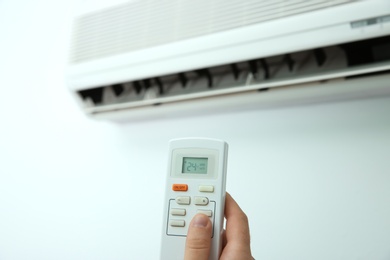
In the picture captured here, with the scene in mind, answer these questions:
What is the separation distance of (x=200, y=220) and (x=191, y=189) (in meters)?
0.07

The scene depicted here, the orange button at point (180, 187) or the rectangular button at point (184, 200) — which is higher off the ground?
the orange button at point (180, 187)

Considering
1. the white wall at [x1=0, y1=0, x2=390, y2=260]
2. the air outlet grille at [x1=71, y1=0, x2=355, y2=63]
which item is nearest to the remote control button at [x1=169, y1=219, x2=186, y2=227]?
the white wall at [x1=0, y1=0, x2=390, y2=260]

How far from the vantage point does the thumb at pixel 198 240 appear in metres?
0.42

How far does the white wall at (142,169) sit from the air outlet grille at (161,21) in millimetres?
218

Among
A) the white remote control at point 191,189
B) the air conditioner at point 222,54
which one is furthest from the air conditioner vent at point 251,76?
the white remote control at point 191,189

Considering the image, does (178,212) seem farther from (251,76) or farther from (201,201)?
Result: (251,76)

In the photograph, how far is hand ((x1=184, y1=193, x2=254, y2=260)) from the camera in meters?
0.42

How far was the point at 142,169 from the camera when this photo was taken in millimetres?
867

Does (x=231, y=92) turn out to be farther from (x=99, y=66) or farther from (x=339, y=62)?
(x=99, y=66)

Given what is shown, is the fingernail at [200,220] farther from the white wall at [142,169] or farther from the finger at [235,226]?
the white wall at [142,169]

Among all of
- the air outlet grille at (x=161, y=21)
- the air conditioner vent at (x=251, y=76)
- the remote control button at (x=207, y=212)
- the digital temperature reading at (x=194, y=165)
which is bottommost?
the remote control button at (x=207, y=212)

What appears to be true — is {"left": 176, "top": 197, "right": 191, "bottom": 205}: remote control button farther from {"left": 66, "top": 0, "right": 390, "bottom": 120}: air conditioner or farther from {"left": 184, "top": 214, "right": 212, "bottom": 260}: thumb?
{"left": 66, "top": 0, "right": 390, "bottom": 120}: air conditioner

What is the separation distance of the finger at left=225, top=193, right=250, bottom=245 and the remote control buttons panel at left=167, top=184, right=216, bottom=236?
0.03 m

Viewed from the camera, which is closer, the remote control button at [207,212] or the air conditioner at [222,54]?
the remote control button at [207,212]
